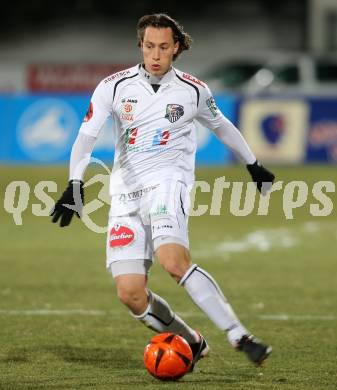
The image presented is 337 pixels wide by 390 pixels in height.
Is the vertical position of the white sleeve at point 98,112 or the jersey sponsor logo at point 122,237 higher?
the white sleeve at point 98,112

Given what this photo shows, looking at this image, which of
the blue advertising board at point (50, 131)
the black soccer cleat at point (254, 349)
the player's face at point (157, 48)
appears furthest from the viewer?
the blue advertising board at point (50, 131)

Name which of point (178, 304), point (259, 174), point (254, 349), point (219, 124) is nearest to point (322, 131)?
point (178, 304)

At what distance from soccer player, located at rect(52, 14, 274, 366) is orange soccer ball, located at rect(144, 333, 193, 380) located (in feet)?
1.09

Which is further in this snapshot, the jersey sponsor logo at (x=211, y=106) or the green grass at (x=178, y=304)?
the jersey sponsor logo at (x=211, y=106)

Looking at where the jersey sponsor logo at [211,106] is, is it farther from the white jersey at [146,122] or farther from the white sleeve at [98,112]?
the white sleeve at [98,112]

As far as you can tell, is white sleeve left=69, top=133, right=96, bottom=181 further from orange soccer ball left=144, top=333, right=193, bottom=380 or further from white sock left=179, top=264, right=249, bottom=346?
orange soccer ball left=144, top=333, right=193, bottom=380

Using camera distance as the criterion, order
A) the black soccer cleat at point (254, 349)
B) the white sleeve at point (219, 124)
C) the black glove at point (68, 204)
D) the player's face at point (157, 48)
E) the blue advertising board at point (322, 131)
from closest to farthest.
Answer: the black soccer cleat at point (254, 349)
the black glove at point (68, 204)
the player's face at point (157, 48)
the white sleeve at point (219, 124)
the blue advertising board at point (322, 131)

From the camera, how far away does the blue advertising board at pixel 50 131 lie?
819 inches

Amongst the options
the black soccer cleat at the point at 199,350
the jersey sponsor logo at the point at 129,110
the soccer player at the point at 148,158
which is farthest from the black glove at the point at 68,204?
the black soccer cleat at the point at 199,350

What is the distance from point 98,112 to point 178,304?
10.2 feet

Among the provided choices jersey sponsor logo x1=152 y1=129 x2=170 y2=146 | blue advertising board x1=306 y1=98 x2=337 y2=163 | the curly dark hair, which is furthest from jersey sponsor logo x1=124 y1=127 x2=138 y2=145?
blue advertising board x1=306 y1=98 x2=337 y2=163

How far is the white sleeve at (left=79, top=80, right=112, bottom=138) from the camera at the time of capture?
6602 millimetres

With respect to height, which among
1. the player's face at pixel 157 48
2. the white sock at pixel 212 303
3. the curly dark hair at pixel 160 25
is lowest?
the white sock at pixel 212 303

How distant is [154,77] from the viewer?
670 cm
